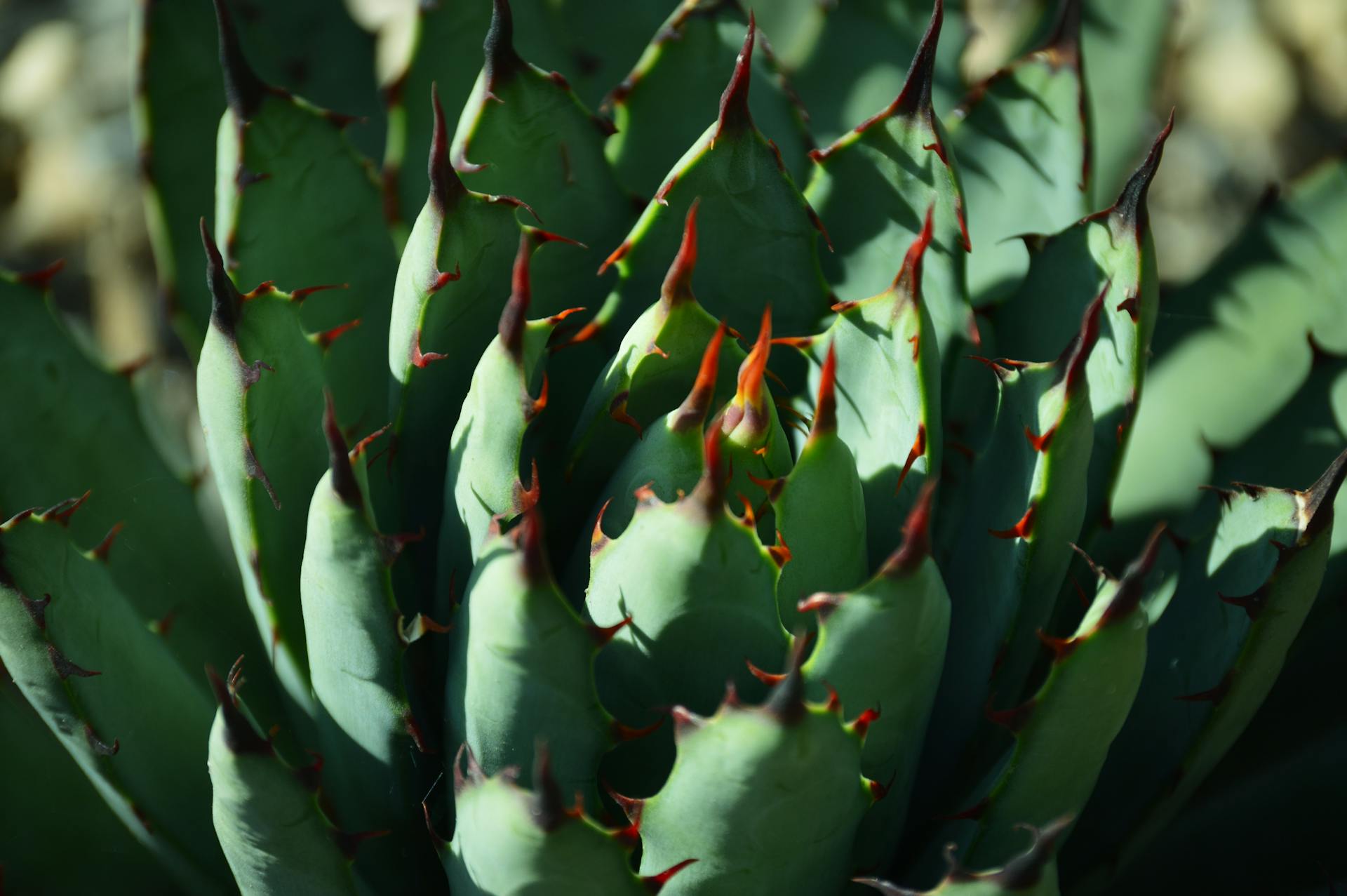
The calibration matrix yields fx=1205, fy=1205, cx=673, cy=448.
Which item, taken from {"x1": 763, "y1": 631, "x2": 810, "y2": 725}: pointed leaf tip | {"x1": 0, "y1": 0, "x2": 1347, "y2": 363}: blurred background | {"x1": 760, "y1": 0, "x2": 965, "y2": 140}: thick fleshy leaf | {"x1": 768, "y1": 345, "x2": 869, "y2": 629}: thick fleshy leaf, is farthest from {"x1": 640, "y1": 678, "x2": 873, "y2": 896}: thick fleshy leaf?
{"x1": 0, "y1": 0, "x2": 1347, "y2": 363}: blurred background

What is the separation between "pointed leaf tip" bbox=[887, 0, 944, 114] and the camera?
68 cm

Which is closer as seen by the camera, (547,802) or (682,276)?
(547,802)

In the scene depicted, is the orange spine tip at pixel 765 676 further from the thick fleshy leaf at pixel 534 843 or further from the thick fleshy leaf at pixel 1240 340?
the thick fleshy leaf at pixel 1240 340

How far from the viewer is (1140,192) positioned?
2.23 feet

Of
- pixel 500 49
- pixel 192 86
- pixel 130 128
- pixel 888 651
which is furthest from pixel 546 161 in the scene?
pixel 130 128

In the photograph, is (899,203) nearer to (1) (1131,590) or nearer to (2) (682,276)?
(2) (682,276)

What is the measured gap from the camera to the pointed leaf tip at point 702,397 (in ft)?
1.84

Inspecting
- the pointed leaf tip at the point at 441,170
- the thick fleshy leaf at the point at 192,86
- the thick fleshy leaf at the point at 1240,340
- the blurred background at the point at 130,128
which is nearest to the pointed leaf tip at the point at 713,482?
the pointed leaf tip at the point at 441,170

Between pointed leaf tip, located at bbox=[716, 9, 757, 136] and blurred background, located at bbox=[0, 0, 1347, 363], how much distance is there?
66cm

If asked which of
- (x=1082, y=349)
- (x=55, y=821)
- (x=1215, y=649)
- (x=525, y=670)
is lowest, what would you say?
(x=55, y=821)

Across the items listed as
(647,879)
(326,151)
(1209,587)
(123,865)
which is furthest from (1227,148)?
(123,865)

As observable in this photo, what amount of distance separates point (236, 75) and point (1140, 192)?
0.53 meters

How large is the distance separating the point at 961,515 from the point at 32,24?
4.48ft

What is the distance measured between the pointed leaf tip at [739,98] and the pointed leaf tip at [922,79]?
99mm
